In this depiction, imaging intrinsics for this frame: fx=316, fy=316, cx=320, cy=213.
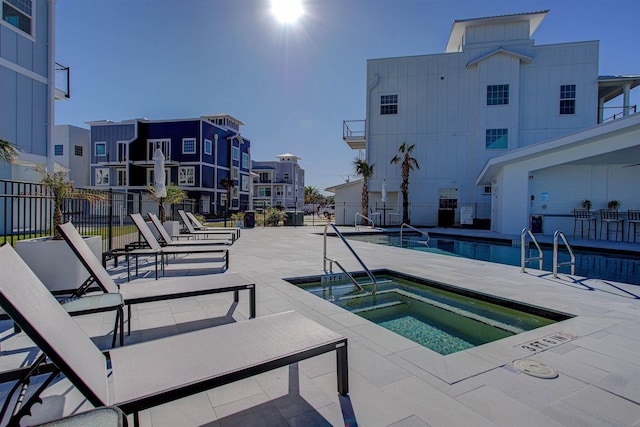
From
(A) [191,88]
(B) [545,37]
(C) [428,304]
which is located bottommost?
(C) [428,304]

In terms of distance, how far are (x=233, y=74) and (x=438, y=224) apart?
16.0 metres

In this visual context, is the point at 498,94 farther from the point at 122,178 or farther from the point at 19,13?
the point at 122,178

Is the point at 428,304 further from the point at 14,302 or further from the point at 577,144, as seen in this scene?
the point at 577,144

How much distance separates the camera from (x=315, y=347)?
206cm

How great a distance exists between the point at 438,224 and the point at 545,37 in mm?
14785

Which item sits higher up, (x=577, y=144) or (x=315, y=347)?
(x=577, y=144)

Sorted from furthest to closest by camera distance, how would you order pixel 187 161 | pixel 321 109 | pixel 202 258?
pixel 187 161 → pixel 321 109 → pixel 202 258

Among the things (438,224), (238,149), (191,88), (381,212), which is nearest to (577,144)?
(438,224)

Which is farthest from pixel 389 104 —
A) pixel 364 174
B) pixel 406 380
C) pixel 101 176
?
pixel 101 176

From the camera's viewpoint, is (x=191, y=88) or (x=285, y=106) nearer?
(x=191, y=88)

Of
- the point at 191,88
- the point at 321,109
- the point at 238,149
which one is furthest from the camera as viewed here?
the point at 238,149

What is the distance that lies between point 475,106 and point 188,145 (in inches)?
986

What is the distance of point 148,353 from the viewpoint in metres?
1.95

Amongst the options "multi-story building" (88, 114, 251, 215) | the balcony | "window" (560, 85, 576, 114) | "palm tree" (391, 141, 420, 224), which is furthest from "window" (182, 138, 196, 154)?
"window" (560, 85, 576, 114)
